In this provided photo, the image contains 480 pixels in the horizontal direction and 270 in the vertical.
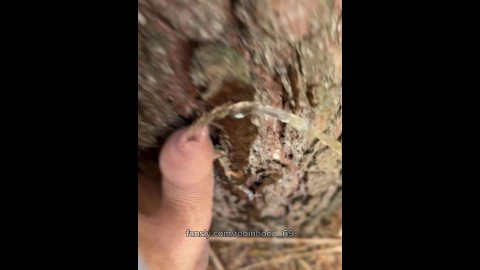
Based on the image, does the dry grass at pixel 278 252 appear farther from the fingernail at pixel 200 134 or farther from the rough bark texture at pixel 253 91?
the fingernail at pixel 200 134

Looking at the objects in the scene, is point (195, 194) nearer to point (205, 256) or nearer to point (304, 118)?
point (205, 256)

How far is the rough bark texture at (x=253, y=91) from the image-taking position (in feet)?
2.33

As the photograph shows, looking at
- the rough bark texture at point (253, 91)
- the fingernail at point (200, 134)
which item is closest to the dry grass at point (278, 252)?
the rough bark texture at point (253, 91)

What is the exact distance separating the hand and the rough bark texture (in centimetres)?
2

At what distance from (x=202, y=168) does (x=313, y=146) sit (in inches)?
7.6

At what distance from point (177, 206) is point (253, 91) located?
0.23 meters

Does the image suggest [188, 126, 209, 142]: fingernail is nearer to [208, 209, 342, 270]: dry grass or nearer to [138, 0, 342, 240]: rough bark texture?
[138, 0, 342, 240]: rough bark texture

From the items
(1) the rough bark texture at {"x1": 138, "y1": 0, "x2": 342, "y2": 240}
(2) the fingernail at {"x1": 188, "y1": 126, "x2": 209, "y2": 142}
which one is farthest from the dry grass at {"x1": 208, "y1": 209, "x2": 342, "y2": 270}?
(2) the fingernail at {"x1": 188, "y1": 126, "x2": 209, "y2": 142}

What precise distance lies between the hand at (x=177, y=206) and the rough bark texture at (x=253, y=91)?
0.06 feet

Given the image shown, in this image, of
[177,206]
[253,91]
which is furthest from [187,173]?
[253,91]

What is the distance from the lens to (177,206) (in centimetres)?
79

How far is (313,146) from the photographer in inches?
31.1

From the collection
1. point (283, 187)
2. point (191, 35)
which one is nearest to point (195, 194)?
point (283, 187)

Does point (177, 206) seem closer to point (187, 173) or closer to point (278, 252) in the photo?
point (187, 173)
